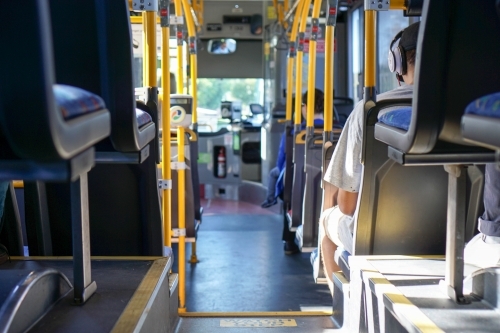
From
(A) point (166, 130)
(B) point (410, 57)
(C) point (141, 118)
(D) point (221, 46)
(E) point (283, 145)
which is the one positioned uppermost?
(D) point (221, 46)

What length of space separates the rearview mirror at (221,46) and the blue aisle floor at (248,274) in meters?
4.21

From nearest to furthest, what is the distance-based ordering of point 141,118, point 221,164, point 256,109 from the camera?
point 141,118 → point 256,109 → point 221,164

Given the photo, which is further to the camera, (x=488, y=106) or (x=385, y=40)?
(x=385, y=40)

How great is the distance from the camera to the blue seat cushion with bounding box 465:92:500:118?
1.25 m

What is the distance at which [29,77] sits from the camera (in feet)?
4.13

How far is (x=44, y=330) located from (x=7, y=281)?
300 mm

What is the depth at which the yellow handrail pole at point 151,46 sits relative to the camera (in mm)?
2807

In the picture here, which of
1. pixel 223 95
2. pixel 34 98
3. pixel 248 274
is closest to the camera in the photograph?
pixel 34 98

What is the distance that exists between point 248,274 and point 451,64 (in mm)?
3738

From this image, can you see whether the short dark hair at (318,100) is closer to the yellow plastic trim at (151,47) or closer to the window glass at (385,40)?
the window glass at (385,40)

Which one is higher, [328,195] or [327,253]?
[328,195]

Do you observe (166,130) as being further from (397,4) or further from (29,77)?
(29,77)

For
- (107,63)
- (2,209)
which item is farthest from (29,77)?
(2,209)

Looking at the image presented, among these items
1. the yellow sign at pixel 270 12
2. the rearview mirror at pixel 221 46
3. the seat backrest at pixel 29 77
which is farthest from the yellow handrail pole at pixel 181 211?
the rearview mirror at pixel 221 46
